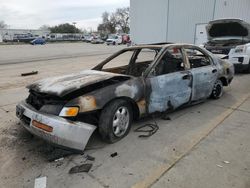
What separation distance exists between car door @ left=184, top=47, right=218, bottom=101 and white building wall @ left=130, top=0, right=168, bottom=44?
693 inches

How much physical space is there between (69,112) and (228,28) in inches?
338

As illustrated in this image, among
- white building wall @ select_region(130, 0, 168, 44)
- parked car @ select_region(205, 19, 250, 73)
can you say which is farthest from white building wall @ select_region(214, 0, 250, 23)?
parked car @ select_region(205, 19, 250, 73)

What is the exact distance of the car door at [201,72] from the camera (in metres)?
5.00

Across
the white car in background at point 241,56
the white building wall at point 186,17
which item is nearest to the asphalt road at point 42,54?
the white building wall at point 186,17

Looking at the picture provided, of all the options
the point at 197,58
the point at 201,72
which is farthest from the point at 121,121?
the point at 197,58

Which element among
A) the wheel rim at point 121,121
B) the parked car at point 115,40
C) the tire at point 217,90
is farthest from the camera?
the parked car at point 115,40

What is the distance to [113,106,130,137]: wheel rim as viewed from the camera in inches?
145

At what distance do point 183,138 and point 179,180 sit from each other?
116 centimetres

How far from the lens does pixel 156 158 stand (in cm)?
328

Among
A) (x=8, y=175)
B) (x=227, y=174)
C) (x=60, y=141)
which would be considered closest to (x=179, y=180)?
(x=227, y=174)

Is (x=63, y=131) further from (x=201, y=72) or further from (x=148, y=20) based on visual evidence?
(x=148, y=20)

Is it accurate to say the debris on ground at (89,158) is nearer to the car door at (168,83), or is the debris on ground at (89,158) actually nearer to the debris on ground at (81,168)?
the debris on ground at (81,168)

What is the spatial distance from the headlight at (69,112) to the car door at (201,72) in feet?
8.70

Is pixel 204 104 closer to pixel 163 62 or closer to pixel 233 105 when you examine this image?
pixel 233 105
